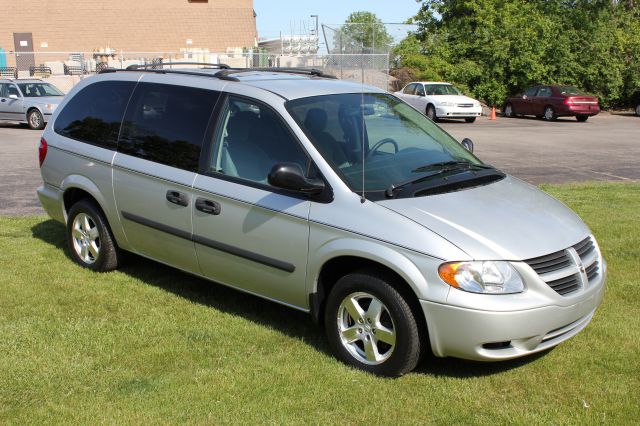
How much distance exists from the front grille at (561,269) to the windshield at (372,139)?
3.36 feet

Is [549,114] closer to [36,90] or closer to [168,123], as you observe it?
[36,90]

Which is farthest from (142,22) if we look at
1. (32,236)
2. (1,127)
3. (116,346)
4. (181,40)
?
(116,346)

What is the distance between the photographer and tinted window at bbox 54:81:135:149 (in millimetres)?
6184

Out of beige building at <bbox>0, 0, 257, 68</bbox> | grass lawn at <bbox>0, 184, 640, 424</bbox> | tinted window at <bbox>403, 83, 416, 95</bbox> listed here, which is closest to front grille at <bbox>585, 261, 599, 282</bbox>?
grass lawn at <bbox>0, 184, 640, 424</bbox>

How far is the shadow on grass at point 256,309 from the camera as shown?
4.61 metres

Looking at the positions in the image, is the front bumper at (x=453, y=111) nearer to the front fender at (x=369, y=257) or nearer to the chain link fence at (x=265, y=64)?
the chain link fence at (x=265, y=64)

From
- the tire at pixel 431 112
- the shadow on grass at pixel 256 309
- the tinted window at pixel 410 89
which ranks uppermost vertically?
the tinted window at pixel 410 89

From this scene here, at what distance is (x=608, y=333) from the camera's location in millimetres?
5094

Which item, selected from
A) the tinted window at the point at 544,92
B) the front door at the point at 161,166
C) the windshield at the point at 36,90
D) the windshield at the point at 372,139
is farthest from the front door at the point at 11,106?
the tinted window at the point at 544,92

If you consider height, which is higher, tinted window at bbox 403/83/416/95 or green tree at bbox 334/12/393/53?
green tree at bbox 334/12/393/53

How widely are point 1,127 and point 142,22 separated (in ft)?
109

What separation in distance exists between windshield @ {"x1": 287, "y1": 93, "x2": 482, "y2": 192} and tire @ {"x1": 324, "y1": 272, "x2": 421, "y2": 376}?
640 millimetres

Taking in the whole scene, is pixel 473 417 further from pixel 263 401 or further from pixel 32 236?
pixel 32 236

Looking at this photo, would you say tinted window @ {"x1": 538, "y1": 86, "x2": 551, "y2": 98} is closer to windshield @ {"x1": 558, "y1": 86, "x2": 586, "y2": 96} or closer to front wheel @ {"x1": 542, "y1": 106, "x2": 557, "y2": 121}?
windshield @ {"x1": 558, "y1": 86, "x2": 586, "y2": 96}
